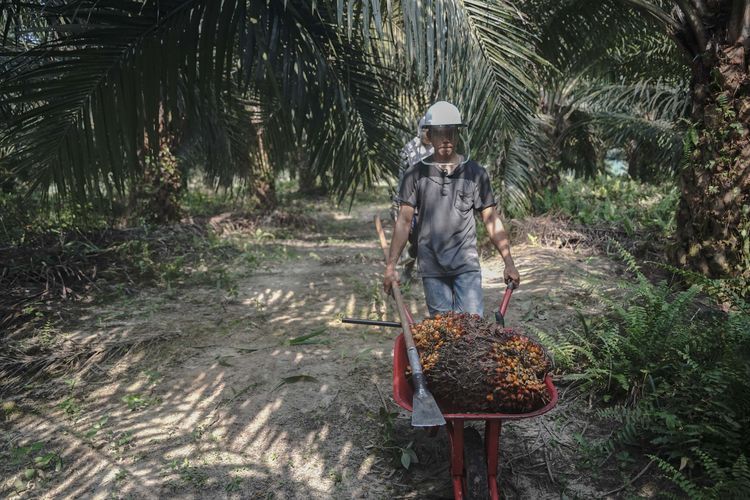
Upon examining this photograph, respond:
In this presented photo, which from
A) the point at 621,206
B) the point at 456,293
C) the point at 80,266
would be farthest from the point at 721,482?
the point at 621,206

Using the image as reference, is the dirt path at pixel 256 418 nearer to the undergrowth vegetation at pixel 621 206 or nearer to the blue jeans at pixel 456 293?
the blue jeans at pixel 456 293

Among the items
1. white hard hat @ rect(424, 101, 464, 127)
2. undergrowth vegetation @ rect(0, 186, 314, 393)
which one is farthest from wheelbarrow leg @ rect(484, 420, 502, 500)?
undergrowth vegetation @ rect(0, 186, 314, 393)

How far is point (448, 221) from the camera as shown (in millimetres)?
3543

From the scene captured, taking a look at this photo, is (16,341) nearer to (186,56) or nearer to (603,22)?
(186,56)

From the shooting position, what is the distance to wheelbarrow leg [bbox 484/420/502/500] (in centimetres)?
258

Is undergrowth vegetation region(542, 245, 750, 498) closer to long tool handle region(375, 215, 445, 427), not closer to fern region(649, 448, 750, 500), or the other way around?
fern region(649, 448, 750, 500)

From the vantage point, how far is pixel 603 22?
20.4 ft

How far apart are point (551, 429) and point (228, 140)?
6152 millimetres

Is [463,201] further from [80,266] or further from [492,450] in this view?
[80,266]

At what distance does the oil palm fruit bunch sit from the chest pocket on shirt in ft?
3.01

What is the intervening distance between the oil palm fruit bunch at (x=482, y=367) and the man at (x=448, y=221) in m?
0.72

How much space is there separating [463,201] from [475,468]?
162cm

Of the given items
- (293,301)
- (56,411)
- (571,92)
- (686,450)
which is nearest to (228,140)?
(293,301)

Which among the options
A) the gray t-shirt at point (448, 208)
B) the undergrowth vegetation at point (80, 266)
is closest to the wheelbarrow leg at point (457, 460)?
the gray t-shirt at point (448, 208)
